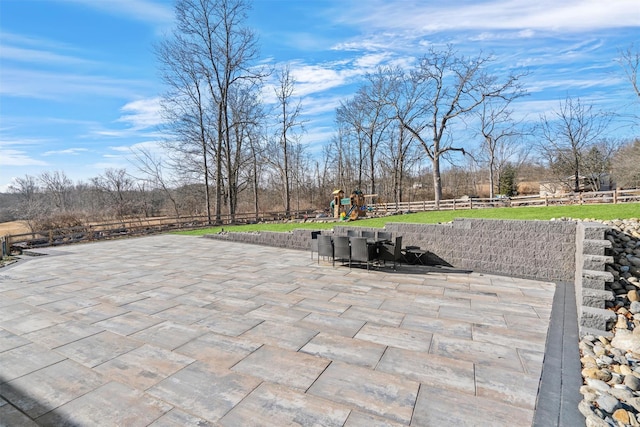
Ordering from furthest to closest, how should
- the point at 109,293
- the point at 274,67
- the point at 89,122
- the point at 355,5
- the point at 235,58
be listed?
the point at 274,67, the point at 235,58, the point at 89,122, the point at 355,5, the point at 109,293

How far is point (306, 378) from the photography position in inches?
92.4

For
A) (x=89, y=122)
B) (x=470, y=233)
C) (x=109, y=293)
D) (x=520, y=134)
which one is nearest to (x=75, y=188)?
(x=89, y=122)

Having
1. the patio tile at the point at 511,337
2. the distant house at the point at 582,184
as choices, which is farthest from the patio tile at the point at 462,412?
the distant house at the point at 582,184

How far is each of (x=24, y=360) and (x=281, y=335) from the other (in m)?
2.45

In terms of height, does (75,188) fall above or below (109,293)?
above

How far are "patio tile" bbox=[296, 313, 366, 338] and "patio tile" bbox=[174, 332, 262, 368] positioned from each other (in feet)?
2.36

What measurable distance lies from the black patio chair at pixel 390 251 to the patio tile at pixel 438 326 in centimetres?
238

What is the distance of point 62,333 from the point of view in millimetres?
3334

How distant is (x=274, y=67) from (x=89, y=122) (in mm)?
12571

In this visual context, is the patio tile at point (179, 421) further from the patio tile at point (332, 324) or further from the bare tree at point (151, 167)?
the bare tree at point (151, 167)

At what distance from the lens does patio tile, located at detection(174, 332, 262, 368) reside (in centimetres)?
266

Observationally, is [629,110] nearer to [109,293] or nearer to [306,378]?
[306,378]

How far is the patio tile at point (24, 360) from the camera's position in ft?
8.34

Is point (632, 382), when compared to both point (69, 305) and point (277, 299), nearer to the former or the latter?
point (277, 299)
